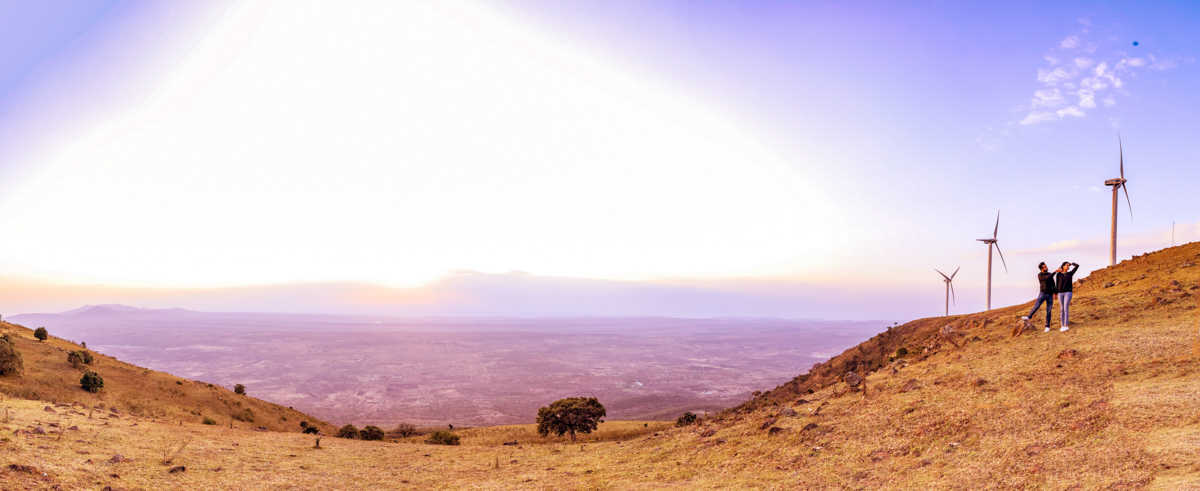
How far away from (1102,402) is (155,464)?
27.6m

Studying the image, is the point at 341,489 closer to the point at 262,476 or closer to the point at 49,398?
the point at 262,476

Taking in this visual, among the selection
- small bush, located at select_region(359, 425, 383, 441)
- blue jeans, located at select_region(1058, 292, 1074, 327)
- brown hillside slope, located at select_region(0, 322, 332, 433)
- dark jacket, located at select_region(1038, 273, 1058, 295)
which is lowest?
small bush, located at select_region(359, 425, 383, 441)

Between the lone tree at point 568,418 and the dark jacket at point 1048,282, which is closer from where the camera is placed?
the dark jacket at point 1048,282

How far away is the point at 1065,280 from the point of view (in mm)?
18969

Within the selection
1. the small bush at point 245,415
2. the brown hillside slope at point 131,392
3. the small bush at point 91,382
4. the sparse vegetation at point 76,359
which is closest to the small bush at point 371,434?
the brown hillside slope at point 131,392

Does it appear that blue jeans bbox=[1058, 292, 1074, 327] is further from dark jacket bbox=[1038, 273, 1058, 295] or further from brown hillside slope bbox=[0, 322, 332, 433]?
brown hillside slope bbox=[0, 322, 332, 433]

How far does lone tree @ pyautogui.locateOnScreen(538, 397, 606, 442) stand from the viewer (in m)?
39.1

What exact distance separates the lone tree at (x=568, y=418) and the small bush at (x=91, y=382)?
3125 cm

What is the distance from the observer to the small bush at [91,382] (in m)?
33.1

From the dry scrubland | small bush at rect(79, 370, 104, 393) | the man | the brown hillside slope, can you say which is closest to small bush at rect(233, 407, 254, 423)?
the brown hillside slope

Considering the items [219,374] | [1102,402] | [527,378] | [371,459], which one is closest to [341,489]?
[371,459]

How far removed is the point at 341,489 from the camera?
627 inches

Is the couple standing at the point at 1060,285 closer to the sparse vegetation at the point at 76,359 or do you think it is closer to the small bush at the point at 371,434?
the small bush at the point at 371,434

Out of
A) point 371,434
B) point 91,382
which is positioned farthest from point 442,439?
point 91,382
